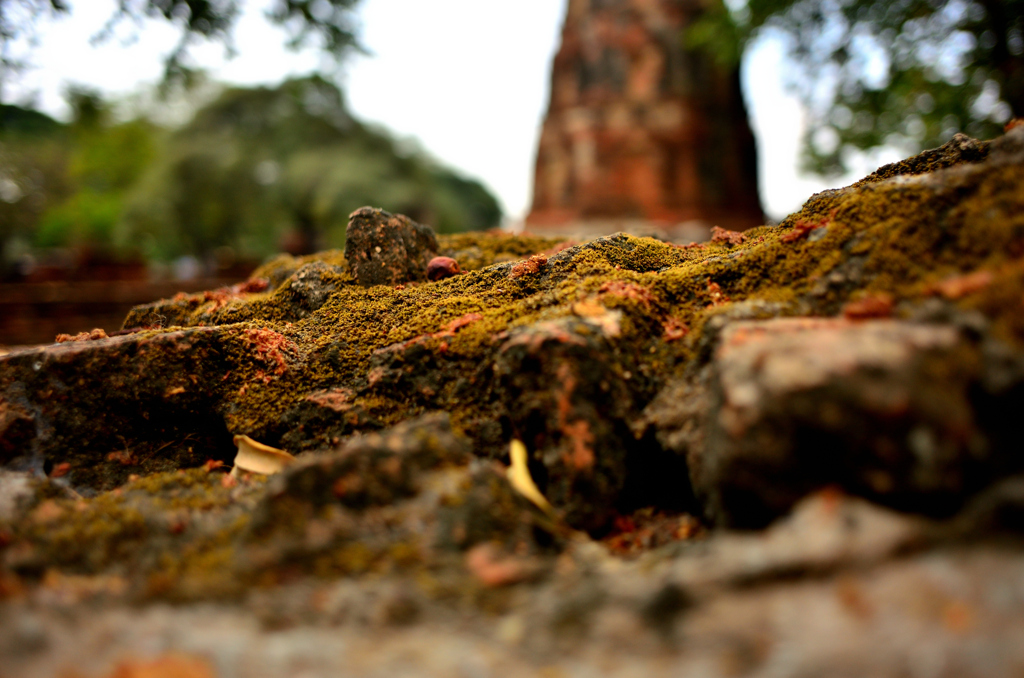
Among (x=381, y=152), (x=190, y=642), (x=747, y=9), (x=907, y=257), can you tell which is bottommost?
(x=190, y=642)

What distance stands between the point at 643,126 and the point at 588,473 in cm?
2225

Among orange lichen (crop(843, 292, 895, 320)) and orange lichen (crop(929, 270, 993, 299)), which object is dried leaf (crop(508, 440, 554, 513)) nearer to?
orange lichen (crop(843, 292, 895, 320))

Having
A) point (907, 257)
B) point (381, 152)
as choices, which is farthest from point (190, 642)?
point (381, 152)

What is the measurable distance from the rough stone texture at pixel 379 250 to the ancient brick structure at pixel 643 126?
18.4m

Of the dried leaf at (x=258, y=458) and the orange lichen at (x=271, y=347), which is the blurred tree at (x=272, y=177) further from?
the dried leaf at (x=258, y=458)

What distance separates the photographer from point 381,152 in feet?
111

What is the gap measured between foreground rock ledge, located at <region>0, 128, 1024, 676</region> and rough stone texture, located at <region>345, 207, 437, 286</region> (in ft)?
2.36

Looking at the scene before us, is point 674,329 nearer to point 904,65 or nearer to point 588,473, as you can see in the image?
point 588,473

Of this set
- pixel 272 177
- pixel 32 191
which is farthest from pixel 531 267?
pixel 32 191

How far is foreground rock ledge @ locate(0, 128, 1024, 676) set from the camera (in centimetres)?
141

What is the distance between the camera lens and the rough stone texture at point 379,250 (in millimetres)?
3791

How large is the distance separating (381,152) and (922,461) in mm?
35367

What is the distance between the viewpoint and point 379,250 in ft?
12.5

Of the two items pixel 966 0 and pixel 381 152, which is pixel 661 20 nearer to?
pixel 966 0
